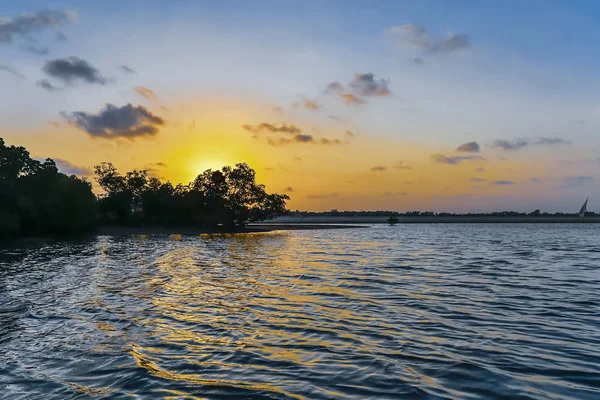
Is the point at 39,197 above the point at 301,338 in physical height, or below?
above

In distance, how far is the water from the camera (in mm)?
9938

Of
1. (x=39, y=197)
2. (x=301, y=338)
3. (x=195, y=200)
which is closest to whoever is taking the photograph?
(x=301, y=338)

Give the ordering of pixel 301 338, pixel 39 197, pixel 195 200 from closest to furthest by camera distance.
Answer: pixel 301 338, pixel 39 197, pixel 195 200

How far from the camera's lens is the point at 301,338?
46.2 ft

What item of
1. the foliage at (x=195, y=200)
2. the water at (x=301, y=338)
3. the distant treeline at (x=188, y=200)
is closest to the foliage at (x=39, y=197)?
the distant treeline at (x=188, y=200)

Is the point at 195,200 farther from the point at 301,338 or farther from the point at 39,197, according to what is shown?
the point at 301,338

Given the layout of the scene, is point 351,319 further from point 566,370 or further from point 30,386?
point 30,386

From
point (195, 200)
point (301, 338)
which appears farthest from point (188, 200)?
point (301, 338)

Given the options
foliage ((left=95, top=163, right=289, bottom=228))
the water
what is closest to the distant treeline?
foliage ((left=95, top=163, right=289, bottom=228))

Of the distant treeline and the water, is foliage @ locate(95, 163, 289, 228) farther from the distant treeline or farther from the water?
the water

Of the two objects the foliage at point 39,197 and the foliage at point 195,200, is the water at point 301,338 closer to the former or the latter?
the foliage at point 39,197

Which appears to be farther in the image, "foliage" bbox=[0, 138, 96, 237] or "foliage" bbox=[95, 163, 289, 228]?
"foliage" bbox=[95, 163, 289, 228]

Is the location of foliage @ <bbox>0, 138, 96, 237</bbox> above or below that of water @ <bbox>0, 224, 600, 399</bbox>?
above

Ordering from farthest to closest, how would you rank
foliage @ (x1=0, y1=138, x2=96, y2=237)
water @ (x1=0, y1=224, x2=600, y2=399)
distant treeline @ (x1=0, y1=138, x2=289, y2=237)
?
1. distant treeline @ (x1=0, y1=138, x2=289, y2=237)
2. foliage @ (x1=0, y1=138, x2=96, y2=237)
3. water @ (x1=0, y1=224, x2=600, y2=399)
